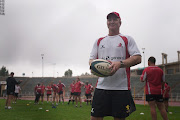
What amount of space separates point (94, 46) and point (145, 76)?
2835 mm

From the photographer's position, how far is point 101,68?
2.88 metres

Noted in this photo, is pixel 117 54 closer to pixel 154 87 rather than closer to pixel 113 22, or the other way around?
pixel 113 22

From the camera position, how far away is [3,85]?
42.0 meters

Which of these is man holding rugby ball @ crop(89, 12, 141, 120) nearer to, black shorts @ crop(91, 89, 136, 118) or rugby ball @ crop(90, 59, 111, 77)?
black shorts @ crop(91, 89, 136, 118)

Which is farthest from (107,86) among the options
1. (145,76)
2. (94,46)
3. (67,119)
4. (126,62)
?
(67,119)

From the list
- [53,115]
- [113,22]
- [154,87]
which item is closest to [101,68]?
[113,22]

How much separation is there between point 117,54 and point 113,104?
79 centimetres

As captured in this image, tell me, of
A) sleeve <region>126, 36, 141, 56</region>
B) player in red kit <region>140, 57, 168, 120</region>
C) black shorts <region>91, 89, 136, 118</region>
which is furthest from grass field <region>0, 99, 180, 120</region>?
sleeve <region>126, 36, 141, 56</region>

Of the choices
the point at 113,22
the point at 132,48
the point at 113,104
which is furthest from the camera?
the point at 113,22

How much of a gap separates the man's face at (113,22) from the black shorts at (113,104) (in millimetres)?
1055

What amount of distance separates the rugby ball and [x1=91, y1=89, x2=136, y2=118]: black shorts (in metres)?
0.36

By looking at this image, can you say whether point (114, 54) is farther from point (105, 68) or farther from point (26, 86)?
point (26, 86)

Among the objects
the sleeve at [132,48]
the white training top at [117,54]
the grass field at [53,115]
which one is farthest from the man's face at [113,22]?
the grass field at [53,115]

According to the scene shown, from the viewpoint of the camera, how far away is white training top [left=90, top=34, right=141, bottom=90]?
309 centimetres
